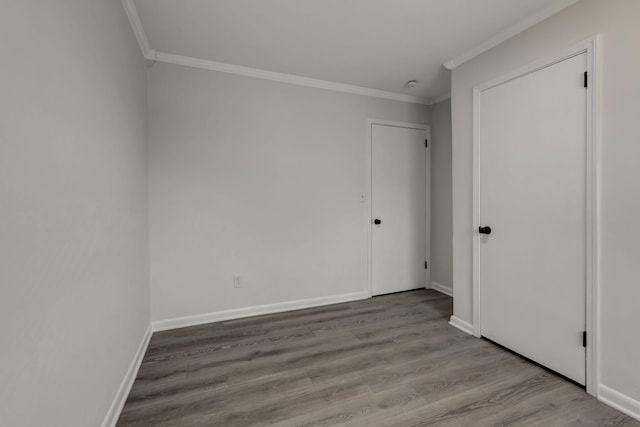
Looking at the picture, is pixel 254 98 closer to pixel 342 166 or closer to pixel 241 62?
pixel 241 62

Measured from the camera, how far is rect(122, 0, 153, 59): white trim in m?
1.79

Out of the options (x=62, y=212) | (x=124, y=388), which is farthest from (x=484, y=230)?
(x=124, y=388)

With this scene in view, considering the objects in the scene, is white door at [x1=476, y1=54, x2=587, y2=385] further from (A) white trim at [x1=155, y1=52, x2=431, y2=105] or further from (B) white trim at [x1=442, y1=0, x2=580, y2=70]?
(A) white trim at [x1=155, y1=52, x2=431, y2=105]

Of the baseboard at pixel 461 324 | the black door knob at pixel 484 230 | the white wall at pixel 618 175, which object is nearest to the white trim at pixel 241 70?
the white wall at pixel 618 175

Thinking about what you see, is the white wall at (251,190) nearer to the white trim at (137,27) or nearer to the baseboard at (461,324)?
Answer: the white trim at (137,27)

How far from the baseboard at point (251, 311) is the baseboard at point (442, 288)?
3.11 feet

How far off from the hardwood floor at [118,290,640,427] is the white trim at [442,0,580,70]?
2.41 meters

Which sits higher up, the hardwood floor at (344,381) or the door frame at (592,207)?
the door frame at (592,207)

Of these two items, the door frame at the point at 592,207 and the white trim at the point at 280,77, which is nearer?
the door frame at the point at 592,207

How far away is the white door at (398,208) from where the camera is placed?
11.0ft

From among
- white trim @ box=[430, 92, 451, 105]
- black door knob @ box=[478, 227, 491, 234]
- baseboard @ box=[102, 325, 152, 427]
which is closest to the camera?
baseboard @ box=[102, 325, 152, 427]

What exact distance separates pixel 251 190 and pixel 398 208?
5.92 feet

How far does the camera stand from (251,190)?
9.09 ft

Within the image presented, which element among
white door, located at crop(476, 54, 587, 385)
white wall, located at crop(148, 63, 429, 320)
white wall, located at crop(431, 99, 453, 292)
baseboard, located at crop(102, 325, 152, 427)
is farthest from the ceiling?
baseboard, located at crop(102, 325, 152, 427)
